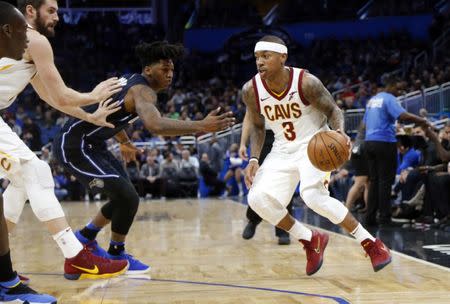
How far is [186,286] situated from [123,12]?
26253 mm

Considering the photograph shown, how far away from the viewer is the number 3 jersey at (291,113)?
576cm

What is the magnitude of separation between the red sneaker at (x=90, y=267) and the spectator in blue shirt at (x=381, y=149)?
15.0 feet

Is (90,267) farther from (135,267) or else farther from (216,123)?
(216,123)

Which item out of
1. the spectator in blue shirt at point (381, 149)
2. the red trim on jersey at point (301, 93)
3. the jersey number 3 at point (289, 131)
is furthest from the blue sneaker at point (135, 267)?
the spectator in blue shirt at point (381, 149)

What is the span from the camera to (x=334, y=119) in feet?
18.3

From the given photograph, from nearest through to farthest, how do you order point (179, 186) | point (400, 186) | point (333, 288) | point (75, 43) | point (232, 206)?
point (333, 288), point (400, 186), point (232, 206), point (179, 186), point (75, 43)

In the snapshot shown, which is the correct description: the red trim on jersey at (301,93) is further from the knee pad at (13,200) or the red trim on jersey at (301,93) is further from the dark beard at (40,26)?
the knee pad at (13,200)

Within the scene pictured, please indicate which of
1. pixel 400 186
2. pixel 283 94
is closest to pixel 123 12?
pixel 400 186

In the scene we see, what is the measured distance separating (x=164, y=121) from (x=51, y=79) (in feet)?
2.62

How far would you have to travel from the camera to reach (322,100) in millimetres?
5629

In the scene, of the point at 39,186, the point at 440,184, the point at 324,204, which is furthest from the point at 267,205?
the point at 440,184

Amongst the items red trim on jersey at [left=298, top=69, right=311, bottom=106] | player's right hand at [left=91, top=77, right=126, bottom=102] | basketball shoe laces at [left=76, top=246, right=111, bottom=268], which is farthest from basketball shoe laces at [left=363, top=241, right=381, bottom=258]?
player's right hand at [left=91, top=77, right=126, bottom=102]

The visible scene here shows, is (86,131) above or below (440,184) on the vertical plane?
above

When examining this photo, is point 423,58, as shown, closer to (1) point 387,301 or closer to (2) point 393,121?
(2) point 393,121
